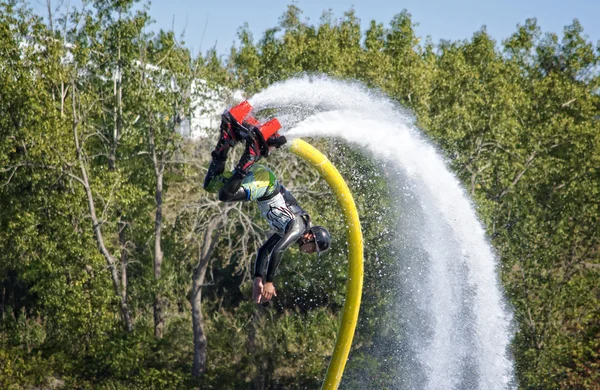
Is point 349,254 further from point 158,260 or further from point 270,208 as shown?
point 158,260

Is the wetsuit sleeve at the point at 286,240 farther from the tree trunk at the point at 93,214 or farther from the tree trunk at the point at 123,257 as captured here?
the tree trunk at the point at 123,257

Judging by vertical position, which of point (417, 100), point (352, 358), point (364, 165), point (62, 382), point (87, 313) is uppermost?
point (417, 100)

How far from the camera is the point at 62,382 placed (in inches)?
832

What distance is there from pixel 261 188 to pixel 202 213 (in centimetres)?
1088

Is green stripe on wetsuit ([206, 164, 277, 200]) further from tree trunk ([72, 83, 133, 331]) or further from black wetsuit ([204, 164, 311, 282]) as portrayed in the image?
tree trunk ([72, 83, 133, 331])

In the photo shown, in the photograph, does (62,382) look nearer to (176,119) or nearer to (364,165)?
(176,119)

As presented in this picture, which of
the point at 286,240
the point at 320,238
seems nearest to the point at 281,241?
the point at 286,240

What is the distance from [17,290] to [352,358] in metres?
12.3

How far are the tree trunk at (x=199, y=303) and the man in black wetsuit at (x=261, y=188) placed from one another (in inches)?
438

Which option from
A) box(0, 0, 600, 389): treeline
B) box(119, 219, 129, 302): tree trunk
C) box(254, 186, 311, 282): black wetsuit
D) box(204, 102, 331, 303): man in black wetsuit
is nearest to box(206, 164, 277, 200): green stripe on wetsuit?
box(204, 102, 331, 303): man in black wetsuit

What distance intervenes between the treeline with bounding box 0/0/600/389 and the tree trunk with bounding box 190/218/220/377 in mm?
69

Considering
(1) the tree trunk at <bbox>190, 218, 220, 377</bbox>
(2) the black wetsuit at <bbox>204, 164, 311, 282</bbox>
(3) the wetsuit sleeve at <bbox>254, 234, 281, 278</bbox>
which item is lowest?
(3) the wetsuit sleeve at <bbox>254, 234, 281, 278</bbox>

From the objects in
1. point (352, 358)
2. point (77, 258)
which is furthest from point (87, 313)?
point (352, 358)

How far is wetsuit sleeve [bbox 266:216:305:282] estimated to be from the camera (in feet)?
30.9
